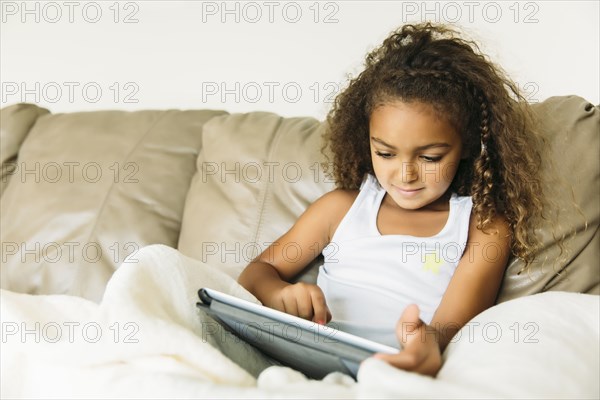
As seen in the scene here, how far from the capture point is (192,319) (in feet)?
3.48

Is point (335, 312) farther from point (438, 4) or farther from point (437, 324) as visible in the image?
point (438, 4)

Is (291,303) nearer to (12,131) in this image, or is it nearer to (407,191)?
(407,191)

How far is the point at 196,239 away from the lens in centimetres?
153

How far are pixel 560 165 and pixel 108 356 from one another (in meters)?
0.85

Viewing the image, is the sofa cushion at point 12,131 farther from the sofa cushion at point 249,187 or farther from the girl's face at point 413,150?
the girl's face at point 413,150

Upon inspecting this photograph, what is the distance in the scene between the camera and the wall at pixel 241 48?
1.69 metres

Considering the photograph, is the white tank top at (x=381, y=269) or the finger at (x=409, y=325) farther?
the white tank top at (x=381, y=269)

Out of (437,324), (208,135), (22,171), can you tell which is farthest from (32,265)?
(437,324)

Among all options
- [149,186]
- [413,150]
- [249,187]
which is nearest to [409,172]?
[413,150]

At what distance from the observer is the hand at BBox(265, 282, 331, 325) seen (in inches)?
45.1

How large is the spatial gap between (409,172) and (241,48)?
89 centimetres

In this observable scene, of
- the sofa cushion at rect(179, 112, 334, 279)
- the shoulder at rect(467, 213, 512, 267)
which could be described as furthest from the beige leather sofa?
the shoulder at rect(467, 213, 512, 267)

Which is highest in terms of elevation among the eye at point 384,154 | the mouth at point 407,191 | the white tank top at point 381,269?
the eye at point 384,154

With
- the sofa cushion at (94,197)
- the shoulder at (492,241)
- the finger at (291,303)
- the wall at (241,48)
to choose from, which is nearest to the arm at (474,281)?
the shoulder at (492,241)
